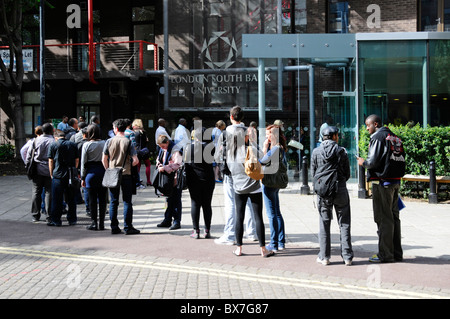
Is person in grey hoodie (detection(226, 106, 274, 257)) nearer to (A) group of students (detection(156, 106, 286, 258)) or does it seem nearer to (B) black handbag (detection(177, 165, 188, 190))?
(A) group of students (detection(156, 106, 286, 258))

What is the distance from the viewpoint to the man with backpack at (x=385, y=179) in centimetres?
725

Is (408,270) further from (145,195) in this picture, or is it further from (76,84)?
(76,84)

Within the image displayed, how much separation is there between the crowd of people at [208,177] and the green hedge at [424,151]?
555 centimetres

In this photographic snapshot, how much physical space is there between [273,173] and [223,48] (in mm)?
15373

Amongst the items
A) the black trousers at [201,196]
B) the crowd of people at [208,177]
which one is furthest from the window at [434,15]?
the black trousers at [201,196]

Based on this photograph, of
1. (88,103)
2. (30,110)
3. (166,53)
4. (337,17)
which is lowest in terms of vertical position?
(30,110)

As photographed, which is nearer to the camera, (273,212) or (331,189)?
(331,189)

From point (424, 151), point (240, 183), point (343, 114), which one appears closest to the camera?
point (240, 183)

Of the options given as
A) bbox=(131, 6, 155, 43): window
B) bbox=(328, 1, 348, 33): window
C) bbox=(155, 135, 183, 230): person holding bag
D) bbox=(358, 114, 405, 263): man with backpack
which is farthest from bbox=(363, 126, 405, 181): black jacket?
bbox=(131, 6, 155, 43): window

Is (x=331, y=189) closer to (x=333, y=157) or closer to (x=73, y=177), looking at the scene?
(x=333, y=157)

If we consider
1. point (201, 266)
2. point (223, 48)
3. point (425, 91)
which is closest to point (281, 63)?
point (223, 48)

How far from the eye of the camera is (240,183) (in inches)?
299

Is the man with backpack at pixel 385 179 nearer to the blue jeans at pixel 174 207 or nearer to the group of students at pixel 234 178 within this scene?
the group of students at pixel 234 178

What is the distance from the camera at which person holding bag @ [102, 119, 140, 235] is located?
9273mm
